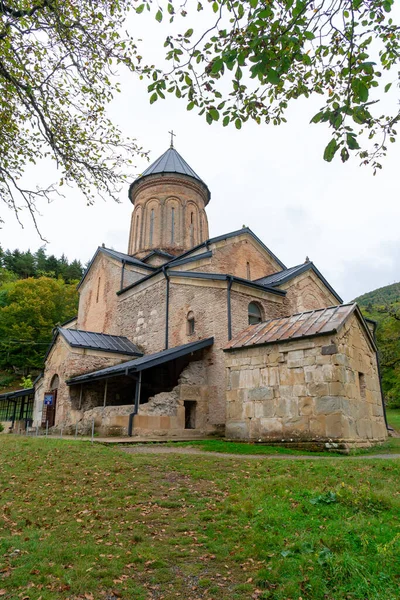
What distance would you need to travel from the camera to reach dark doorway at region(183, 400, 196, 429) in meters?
14.7

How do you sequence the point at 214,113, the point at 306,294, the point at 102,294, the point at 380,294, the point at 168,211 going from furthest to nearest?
the point at 380,294
the point at 168,211
the point at 102,294
the point at 306,294
the point at 214,113

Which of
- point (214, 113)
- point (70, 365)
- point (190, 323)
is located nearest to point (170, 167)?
point (190, 323)

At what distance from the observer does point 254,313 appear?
16.5 metres

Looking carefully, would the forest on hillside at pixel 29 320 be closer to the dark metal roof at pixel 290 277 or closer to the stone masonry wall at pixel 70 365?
the stone masonry wall at pixel 70 365

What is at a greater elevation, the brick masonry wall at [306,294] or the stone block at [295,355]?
the brick masonry wall at [306,294]

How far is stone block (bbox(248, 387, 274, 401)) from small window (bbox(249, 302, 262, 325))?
4.60m

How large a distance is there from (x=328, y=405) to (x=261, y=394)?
81.2 inches

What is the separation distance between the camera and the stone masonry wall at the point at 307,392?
10312 mm

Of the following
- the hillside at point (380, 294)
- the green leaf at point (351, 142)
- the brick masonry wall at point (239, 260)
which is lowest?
the green leaf at point (351, 142)

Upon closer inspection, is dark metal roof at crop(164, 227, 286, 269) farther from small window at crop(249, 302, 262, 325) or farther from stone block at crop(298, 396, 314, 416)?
stone block at crop(298, 396, 314, 416)

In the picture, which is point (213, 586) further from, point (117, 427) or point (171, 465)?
point (117, 427)

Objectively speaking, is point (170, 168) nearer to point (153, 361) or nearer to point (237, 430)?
point (153, 361)

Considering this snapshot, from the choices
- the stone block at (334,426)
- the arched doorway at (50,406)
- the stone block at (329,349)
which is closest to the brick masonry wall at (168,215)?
the arched doorway at (50,406)

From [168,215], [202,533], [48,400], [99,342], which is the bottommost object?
[202,533]
